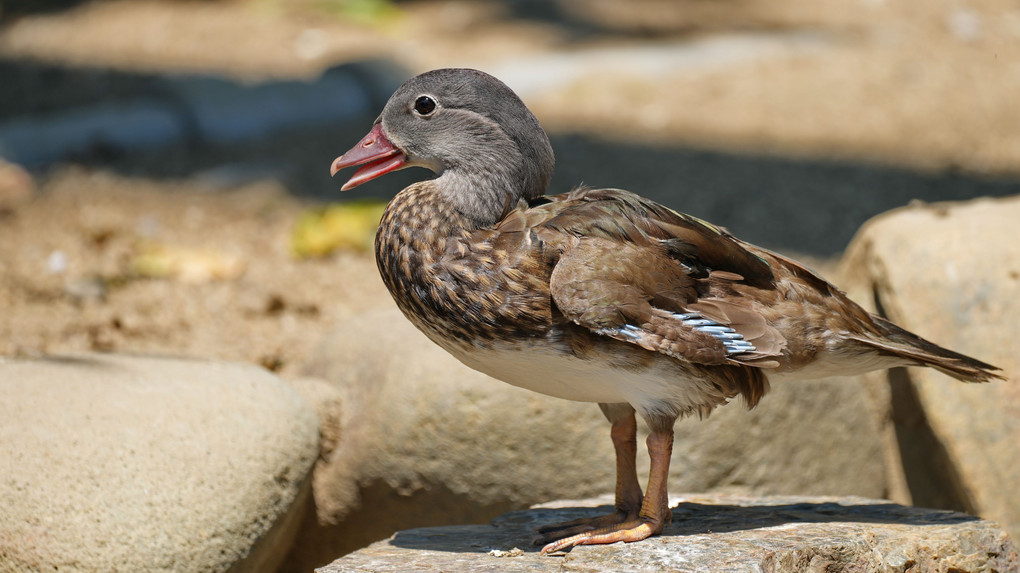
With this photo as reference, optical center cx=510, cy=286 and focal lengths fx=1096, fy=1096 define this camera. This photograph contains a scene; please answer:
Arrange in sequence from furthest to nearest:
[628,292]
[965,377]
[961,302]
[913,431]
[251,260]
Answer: [251,260]
[913,431]
[961,302]
[965,377]
[628,292]

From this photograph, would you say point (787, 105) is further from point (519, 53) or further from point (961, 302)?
point (961, 302)

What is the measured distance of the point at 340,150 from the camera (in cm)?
856

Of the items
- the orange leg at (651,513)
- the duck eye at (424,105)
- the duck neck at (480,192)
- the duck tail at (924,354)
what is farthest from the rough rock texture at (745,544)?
the duck eye at (424,105)

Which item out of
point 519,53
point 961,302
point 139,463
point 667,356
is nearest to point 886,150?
point 519,53

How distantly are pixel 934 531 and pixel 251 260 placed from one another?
471cm

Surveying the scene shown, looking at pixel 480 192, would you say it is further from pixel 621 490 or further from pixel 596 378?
pixel 621 490

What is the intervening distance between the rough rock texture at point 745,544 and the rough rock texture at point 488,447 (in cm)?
41

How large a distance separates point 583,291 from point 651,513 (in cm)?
82

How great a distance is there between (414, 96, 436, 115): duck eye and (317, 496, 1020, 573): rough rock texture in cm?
147

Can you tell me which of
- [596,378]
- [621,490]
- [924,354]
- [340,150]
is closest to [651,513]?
[621,490]

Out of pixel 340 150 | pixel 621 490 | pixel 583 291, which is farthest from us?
pixel 340 150

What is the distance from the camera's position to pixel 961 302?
470cm

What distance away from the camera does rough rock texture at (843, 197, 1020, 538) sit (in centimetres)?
456

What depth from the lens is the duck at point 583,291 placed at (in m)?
3.39
